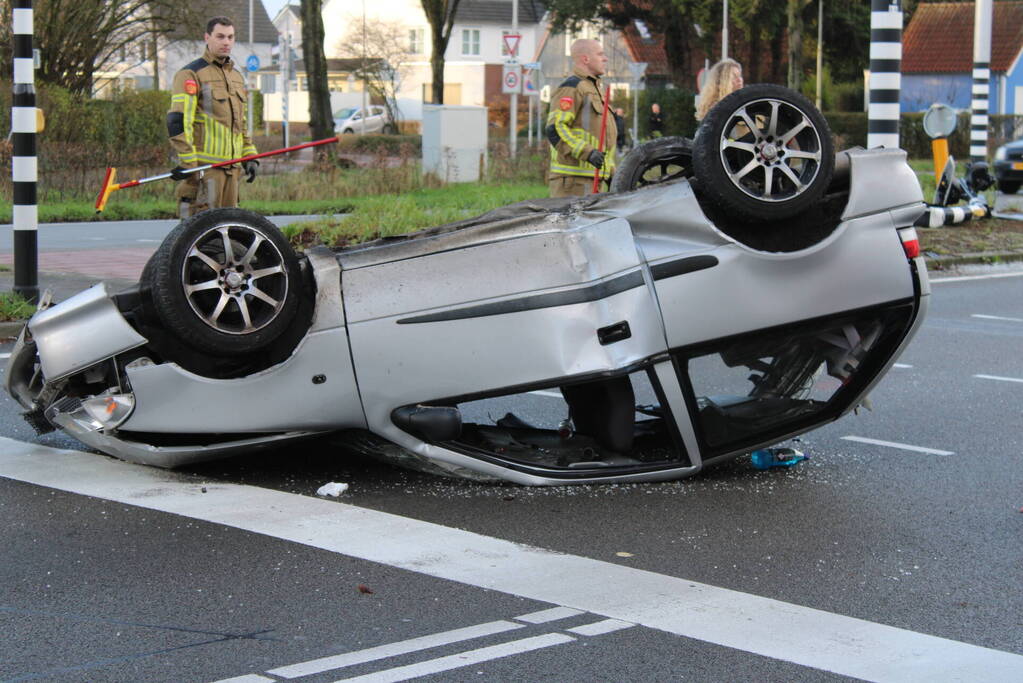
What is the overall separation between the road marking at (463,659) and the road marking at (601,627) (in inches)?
2.4

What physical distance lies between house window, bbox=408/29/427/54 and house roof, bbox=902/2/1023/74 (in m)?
32.6

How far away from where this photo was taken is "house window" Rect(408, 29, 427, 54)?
90.0 metres

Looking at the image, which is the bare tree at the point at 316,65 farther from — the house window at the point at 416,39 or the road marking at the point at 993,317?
the house window at the point at 416,39

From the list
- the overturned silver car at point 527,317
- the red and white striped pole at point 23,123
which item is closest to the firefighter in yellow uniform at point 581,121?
the red and white striped pole at point 23,123

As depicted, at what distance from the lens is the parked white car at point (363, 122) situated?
64344 mm

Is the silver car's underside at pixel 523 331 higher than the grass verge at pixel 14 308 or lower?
higher

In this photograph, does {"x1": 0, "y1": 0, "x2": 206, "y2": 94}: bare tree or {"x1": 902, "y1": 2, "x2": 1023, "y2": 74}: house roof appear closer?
{"x1": 0, "y1": 0, "x2": 206, "y2": 94}: bare tree

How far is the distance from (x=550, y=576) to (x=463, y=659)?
85 centimetres

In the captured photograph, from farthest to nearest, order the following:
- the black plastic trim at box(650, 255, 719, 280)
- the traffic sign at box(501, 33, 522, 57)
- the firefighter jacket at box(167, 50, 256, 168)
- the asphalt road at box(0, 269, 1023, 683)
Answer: the traffic sign at box(501, 33, 522, 57), the firefighter jacket at box(167, 50, 256, 168), the black plastic trim at box(650, 255, 719, 280), the asphalt road at box(0, 269, 1023, 683)

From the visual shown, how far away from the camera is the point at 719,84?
9.27m

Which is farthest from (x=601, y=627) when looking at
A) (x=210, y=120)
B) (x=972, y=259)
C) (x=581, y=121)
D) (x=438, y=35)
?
(x=438, y=35)

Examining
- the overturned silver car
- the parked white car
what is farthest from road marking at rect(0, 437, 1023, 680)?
the parked white car

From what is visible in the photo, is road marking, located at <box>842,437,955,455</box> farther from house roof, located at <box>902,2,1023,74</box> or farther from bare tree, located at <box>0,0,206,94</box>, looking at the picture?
house roof, located at <box>902,2,1023,74</box>

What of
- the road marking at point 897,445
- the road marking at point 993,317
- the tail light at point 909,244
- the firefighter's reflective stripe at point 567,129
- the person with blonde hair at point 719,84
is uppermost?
the person with blonde hair at point 719,84
